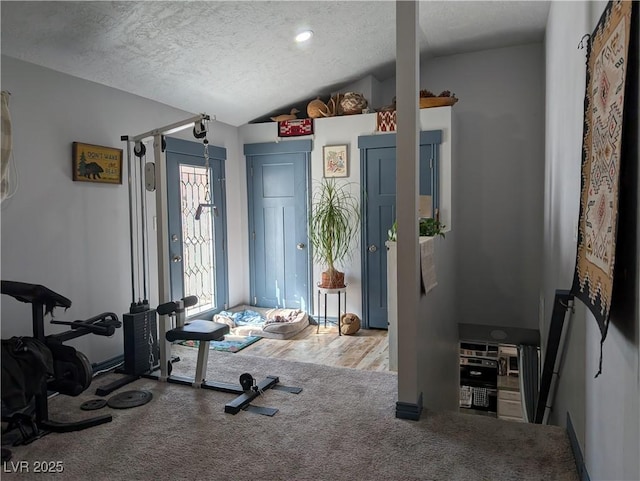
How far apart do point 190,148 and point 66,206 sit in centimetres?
160

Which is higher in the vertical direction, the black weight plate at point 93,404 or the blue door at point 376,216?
the blue door at point 376,216

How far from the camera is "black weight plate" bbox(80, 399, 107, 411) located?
288 centimetres

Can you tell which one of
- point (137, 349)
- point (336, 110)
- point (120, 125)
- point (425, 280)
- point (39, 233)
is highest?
point (336, 110)

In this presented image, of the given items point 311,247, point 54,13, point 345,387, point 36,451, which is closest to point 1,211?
point 54,13

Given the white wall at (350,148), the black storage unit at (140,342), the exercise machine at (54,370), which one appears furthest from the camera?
the white wall at (350,148)

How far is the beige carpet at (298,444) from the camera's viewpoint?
218cm

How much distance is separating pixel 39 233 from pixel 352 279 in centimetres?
308

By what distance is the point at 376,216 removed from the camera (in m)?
5.07

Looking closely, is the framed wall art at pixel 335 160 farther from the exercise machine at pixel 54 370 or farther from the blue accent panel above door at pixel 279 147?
the exercise machine at pixel 54 370

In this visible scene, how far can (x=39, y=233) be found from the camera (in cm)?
320

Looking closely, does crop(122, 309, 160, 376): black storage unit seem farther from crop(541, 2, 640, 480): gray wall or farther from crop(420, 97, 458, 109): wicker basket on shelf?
crop(420, 97, 458, 109): wicker basket on shelf

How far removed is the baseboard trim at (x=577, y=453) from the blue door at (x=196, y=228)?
3.14 m

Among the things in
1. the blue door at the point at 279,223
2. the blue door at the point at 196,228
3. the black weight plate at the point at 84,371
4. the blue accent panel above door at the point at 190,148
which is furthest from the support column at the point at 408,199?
the blue door at the point at 279,223

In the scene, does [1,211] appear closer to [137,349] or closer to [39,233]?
[39,233]
